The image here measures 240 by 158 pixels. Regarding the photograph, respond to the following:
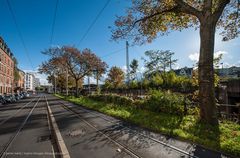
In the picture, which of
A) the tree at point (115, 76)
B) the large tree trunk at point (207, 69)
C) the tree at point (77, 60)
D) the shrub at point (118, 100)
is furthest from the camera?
the tree at point (115, 76)

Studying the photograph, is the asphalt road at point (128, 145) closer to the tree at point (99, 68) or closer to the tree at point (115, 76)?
the tree at point (99, 68)

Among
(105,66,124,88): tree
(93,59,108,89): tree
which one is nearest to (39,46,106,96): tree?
(93,59,108,89): tree

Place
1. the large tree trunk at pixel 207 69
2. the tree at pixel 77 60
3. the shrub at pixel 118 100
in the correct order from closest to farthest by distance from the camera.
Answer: the large tree trunk at pixel 207 69, the shrub at pixel 118 100, the tree at pixel 77 60

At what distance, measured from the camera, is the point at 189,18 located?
521 inches

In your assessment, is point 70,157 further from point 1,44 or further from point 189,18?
point 1,44

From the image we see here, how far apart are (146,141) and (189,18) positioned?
9.41m

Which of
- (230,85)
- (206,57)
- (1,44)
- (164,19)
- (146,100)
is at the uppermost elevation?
(1,44)

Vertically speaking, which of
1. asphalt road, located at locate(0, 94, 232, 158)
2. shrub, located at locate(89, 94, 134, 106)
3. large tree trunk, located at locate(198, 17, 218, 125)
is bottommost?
asphalt road, located at locate(0, 94, 232, 158)

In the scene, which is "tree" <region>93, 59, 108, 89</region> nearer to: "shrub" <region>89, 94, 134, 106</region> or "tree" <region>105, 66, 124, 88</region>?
"shrub" <region>89, 94, 134, 106</region>

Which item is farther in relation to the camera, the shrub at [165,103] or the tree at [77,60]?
the tree at [77,60]

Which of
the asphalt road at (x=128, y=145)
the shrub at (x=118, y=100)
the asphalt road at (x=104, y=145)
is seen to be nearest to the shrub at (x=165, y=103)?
the shrub at (x=118, y=100)

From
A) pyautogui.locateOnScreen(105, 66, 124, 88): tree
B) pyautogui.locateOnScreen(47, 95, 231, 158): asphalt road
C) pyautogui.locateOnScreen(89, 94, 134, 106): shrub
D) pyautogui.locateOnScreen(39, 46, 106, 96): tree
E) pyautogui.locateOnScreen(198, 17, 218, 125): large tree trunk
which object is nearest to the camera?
pyautogui.locateOnScreen(47, 95, 231, 158): asphalt road

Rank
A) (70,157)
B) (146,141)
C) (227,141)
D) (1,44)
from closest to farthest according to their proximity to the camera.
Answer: (70,157)
(227,141)
(146,141)
(1,44)

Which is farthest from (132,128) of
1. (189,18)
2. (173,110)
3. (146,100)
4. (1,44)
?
(1,44)
